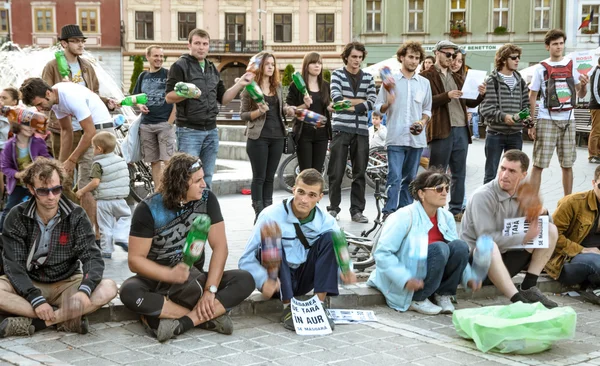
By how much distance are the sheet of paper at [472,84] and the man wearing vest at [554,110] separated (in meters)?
0.81

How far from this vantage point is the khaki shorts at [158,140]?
30.0ft

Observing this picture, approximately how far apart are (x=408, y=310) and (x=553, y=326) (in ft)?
4.08

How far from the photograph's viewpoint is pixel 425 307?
6.08m

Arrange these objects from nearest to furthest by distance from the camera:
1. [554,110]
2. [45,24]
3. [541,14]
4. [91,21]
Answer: [554,110], [541,14], [45,24], [91,21]

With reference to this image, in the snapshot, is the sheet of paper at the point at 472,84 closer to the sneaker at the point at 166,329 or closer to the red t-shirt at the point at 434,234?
the red t-shirt at the point at 434,234

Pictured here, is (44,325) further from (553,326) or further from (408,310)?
(553,326)

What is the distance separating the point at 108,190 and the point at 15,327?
2445 millimetres

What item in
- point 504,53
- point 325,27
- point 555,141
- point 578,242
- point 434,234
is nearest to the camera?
point 434,234

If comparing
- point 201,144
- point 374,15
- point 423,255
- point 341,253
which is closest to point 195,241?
point 341,253

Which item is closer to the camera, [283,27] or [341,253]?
[341,253]

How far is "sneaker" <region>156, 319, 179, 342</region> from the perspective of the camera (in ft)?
17.3

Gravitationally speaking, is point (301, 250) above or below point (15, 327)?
above

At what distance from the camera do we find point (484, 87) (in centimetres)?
927

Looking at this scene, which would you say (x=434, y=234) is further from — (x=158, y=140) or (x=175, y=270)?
(x=158, y=140)
